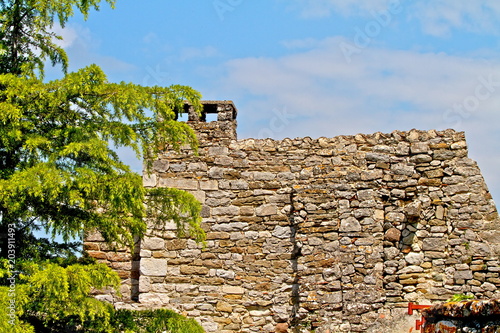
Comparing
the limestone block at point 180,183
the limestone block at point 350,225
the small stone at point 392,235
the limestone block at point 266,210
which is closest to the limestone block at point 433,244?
the small stone at point 392,235

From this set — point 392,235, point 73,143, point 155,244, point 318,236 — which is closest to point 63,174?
point 73,143

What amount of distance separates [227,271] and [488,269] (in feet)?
12.4

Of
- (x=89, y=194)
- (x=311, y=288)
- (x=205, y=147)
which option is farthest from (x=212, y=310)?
(x=89, y=194)

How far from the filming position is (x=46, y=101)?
750cm

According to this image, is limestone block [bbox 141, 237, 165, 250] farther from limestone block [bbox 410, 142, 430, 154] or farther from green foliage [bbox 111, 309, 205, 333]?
limestone block [bbox 410, 142, 430, 154]

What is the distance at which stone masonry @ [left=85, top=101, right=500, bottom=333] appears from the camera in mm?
9609

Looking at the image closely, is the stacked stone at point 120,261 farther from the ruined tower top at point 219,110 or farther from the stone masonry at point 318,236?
the ruined tower top at point 219,110

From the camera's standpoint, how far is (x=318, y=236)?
9898mm

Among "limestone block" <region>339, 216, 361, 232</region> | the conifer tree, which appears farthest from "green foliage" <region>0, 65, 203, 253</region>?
"limestone block" <region>339, 216, 361, 232</region>

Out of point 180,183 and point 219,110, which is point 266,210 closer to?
point 180,183

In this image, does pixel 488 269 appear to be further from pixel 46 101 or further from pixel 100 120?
pixel 46 101

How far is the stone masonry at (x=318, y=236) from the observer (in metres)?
9.61

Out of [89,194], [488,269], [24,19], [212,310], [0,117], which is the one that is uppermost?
[24,19]

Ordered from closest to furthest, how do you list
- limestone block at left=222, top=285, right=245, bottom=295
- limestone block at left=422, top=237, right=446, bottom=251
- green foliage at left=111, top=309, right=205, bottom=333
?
green foliage at left=111, top=309, right=205, bottom=333
limestone block at left=422, top=237, right=446, bottom=251
limestone block at left=222, top=285, right=245, bottom=295
